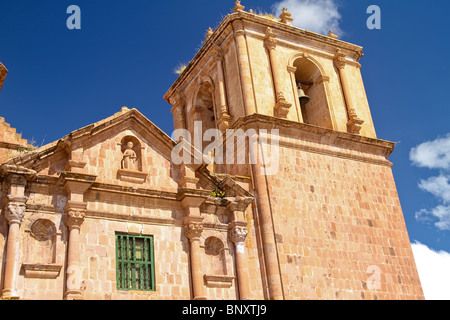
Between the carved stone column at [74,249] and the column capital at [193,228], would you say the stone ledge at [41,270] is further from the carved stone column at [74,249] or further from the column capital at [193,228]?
the column capital at [193,228]

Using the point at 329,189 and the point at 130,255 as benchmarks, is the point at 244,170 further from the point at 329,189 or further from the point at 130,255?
the point at 130,255

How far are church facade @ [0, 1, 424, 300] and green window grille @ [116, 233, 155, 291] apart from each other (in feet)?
0.10

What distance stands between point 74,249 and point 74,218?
2.65 feet

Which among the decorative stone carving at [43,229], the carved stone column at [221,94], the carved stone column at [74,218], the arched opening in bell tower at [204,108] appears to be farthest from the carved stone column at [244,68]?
the decorative stone carving at [43,229]

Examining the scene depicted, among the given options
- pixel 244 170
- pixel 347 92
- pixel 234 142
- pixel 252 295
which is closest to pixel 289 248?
pixel 252 295

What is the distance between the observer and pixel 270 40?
21.0m

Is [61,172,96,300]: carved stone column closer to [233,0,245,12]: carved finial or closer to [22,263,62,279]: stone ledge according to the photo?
→ [22,263,62,279]: stone ledge

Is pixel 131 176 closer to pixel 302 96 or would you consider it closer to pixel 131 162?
pixel 131 162

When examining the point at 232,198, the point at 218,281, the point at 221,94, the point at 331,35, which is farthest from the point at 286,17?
the point at 218,281


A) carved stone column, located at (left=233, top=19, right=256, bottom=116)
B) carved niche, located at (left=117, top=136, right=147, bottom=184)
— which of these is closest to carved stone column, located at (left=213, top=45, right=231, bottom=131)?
carved stone column, located at (left=233, top=19, right=256, bottom=116)

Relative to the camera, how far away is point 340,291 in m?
17.0

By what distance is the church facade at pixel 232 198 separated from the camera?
14.6m

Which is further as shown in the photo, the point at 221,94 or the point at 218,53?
the point at 218,53

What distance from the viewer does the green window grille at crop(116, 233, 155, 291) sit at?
48.8 ft
